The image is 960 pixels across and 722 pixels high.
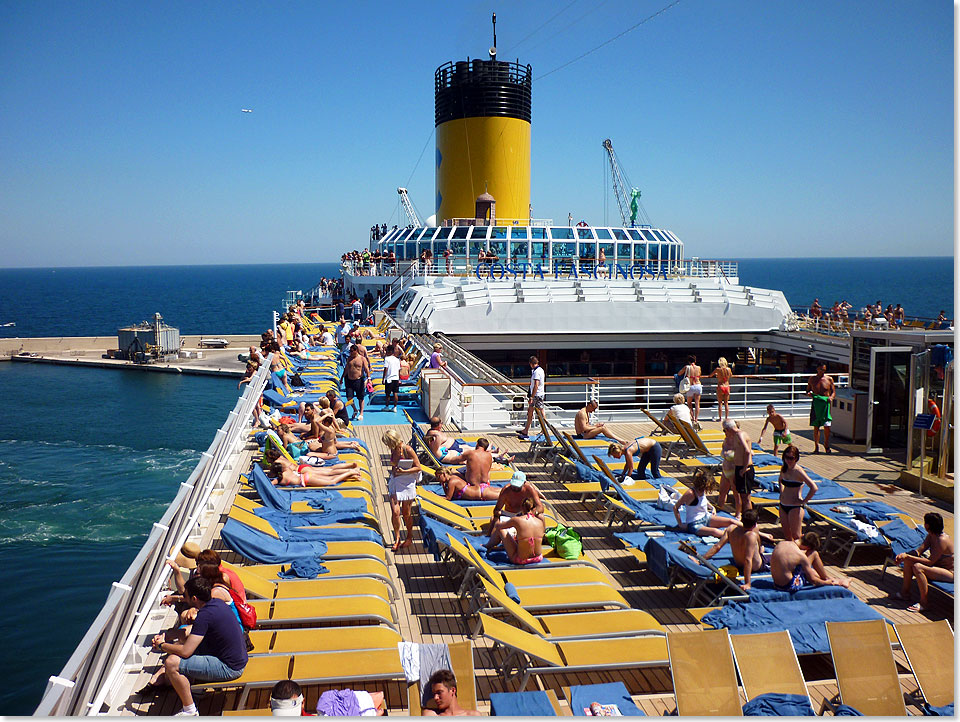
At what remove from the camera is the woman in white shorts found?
22.0 ft

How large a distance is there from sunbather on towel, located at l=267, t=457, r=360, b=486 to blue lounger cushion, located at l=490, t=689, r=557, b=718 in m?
3.92

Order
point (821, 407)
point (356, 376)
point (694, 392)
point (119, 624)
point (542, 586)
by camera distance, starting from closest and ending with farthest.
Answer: point (119, 624) → point (542, 586) → point (821, 407) → point (694, 392) → point (356, 376)

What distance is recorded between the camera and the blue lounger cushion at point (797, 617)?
479cm

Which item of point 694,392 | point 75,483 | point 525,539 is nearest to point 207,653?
point 525,539

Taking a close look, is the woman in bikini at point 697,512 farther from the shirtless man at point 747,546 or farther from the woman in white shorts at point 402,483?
the woman in white shorts at point 402,483

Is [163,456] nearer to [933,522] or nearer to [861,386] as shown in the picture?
[861,386]

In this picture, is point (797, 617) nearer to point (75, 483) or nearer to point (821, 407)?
point (821, 407)

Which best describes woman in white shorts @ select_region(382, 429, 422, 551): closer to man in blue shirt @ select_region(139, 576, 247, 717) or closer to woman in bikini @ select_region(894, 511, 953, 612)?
man in blue shirt @ select_region(139, 576, 247, 717)

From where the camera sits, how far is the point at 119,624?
3.83 meters

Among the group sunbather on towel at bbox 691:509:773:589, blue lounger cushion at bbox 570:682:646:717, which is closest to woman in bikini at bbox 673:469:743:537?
sunbather on towel at bbox 691:509:773:589

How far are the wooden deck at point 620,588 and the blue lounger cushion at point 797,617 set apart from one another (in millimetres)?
208

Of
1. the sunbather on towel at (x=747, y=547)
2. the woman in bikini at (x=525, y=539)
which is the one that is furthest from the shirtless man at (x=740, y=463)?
the woman in bikini at (x=525, y=539)

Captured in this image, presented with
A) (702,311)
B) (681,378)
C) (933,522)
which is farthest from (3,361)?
(933,522)

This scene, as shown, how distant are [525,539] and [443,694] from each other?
204 cm
